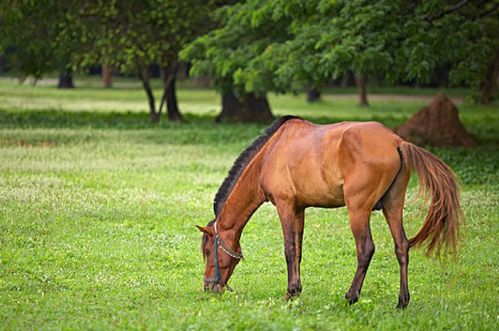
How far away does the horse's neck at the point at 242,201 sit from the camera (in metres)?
9.71

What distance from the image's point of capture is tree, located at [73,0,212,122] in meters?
30.1

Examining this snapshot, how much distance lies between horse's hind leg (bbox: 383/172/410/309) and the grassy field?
195 mm

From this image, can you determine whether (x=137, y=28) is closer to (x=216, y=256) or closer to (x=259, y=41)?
(x=259, y=41)

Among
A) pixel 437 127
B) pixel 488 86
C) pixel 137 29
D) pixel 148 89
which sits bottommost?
pixel 437 127

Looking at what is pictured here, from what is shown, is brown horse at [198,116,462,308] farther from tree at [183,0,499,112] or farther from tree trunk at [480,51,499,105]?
tree trunk at [480,51,499,105]

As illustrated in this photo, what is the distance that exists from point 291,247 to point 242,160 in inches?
38.2

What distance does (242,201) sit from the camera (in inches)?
383

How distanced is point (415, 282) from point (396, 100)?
42.2m

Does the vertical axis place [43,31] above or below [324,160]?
above

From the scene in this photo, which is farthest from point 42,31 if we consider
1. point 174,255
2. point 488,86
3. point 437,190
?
Answer: point 437,190

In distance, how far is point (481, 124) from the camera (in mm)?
35000

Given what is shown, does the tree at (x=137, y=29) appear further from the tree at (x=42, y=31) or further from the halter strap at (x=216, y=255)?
the halter strap at (x=216, y=255)

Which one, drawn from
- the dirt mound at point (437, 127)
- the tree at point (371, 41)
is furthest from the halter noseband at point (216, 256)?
the dirt mound at point (437, 127)

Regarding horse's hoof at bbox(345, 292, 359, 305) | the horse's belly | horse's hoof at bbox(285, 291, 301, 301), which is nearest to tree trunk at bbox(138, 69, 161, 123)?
the horse's belly
